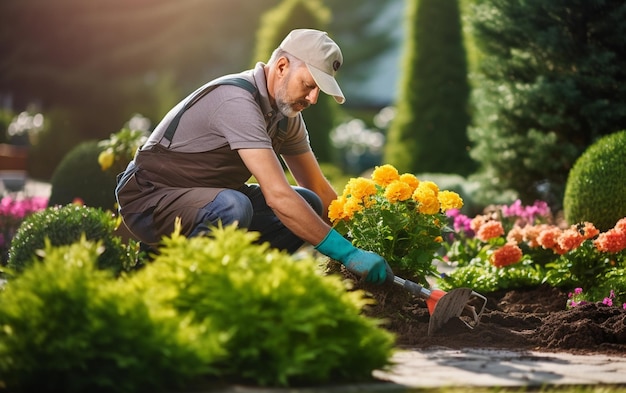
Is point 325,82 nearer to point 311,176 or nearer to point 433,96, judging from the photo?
point 311,176

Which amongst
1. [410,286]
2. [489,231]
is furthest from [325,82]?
[489,231]

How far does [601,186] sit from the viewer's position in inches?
278

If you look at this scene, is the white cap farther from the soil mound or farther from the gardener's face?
the soil mound

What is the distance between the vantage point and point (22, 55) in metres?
26.9

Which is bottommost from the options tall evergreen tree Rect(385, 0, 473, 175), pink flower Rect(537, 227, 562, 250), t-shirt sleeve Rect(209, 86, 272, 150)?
pink flower Rect(537, 227, 562, 250)

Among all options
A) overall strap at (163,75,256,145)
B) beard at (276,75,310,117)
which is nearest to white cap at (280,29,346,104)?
beard at (276,75,310,117)

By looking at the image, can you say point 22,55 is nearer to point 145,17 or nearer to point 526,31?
point 145,17

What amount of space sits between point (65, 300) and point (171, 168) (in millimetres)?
1852

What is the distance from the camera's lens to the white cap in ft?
15.0

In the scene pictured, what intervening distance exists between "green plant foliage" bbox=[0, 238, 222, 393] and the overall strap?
1.77 m

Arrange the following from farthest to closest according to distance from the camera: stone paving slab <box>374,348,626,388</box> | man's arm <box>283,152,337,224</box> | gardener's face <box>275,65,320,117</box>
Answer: man's arm <box>283,152,337,224</box>
gardener's face <box>275,65,320,117</box>
stone paving slab <box>374,348,626,388</box>

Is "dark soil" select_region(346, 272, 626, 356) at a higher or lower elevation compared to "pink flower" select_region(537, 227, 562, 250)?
lower

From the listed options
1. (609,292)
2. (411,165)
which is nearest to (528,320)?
(609,292)

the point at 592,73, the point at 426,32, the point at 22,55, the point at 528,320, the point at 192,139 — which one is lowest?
the point at 528,320
